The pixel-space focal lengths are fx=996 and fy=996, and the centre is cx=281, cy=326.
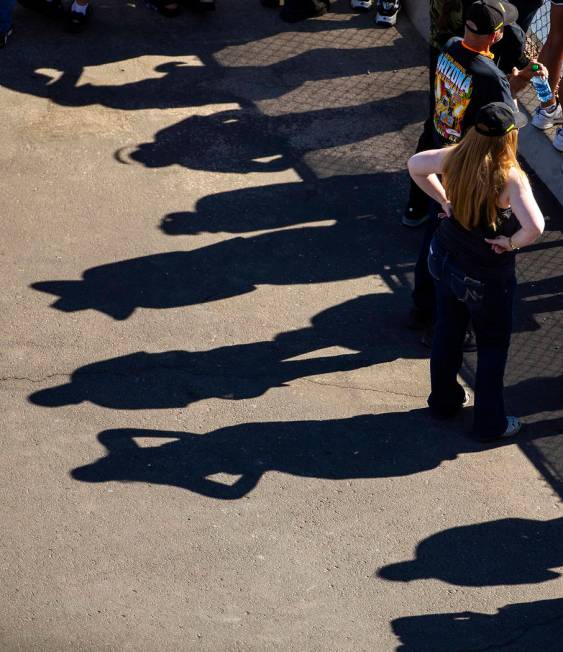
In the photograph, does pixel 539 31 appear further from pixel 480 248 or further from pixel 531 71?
pixel 480 248

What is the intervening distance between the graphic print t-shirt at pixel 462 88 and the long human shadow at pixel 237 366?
4.31 feet

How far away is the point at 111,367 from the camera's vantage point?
6.06m

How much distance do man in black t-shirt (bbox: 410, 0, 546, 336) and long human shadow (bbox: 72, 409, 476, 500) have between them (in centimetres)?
119

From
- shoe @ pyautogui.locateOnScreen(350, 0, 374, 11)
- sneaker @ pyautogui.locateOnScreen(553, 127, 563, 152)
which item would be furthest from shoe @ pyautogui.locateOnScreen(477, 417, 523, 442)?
shoe @ pyautogui.locateOnScreen(350, 0, 374, 11)

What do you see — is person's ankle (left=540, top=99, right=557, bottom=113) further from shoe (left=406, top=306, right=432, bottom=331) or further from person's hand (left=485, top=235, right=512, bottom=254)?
person's hand (left=485, top=235, right=512, bottom=254)

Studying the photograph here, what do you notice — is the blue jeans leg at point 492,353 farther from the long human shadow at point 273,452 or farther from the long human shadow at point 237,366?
the long human shadow at point 237,366

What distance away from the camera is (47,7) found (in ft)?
30.8

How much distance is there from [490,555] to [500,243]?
1584 millimetres

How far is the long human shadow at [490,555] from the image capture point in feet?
16.3

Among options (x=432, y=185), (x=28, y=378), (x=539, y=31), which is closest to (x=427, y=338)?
(x=432, y=185)

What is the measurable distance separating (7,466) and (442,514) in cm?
237

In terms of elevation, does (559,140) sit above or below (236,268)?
above

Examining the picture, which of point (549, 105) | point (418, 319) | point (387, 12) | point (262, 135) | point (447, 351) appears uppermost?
point (387, 12)

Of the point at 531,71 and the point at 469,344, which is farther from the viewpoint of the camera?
the point at 531,71
